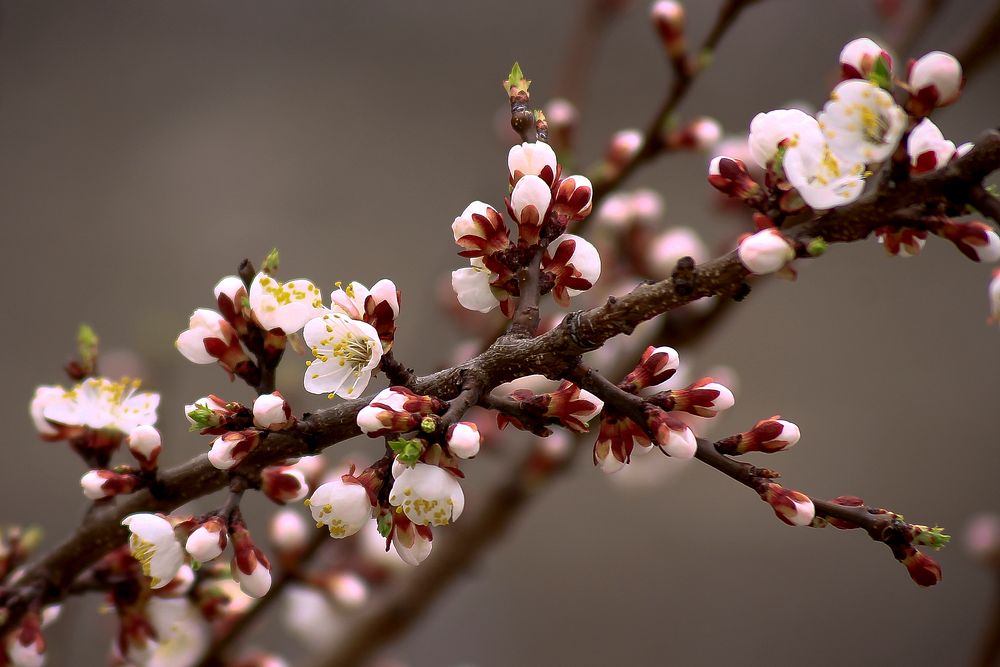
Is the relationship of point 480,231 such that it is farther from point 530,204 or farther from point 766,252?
point 766,252

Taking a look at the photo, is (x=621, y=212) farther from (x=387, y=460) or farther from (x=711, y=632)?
(x=711, y=632)

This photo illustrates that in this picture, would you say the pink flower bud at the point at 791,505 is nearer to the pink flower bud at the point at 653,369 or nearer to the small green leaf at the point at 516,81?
the pink flower bud at the point at 653,369

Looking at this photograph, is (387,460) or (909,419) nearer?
(387,460)

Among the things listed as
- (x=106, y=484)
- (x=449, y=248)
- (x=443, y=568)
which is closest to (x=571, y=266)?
(x=106, y=484)

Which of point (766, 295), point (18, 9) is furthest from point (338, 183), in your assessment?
point (766, 295)

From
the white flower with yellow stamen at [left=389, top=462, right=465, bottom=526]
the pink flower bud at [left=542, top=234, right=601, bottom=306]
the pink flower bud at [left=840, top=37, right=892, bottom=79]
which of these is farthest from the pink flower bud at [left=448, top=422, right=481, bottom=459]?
the pink flower bud at [left=840, top=37, right=892, bottom=79]

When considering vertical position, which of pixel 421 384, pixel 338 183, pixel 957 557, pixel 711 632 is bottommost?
pixel 711 632
